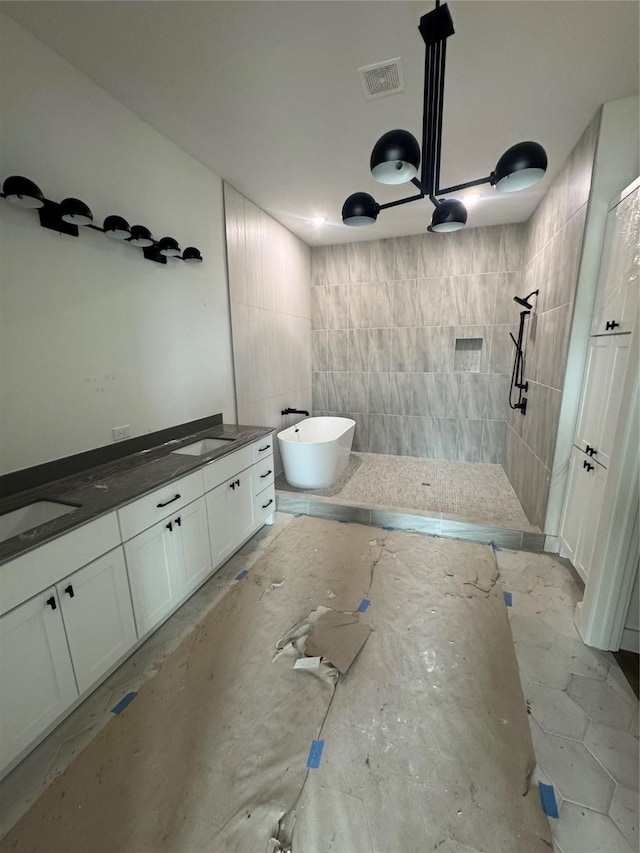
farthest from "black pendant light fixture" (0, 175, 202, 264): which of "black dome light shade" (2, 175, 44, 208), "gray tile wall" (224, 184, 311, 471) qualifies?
"gray tile wall" (224, 184, 311, 471)

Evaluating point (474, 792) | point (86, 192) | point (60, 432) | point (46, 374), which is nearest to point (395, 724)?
point (474, 792)

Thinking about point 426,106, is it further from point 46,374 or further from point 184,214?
point 46,374

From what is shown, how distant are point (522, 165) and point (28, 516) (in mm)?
A: 2565

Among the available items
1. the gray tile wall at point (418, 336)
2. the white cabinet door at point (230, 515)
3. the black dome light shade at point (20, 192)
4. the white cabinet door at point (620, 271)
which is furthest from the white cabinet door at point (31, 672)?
the gray tile wall at point (418, 336)

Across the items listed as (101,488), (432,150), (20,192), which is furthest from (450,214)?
(101,488)

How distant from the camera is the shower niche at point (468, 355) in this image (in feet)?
13.7

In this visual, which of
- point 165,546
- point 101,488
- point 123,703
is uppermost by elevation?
point 101,488

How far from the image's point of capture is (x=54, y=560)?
1313 mm

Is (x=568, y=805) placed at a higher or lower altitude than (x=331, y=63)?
lower

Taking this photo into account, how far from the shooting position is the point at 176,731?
4.62ft

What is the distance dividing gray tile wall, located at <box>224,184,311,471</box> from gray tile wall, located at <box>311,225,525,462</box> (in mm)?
395

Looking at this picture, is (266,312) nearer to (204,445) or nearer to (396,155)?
(204,445)

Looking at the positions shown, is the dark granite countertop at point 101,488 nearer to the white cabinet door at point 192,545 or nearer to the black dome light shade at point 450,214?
the white cabinet door at point 192,545

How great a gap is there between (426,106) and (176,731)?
2788 millimetres
